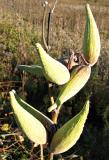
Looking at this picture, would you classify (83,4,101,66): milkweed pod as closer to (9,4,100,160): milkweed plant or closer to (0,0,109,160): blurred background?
(9,4,100,160): milkweed plant

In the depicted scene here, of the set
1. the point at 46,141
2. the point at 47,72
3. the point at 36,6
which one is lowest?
the point at 36,6

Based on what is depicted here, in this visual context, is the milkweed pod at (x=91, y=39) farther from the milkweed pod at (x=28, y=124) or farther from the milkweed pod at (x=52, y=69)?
the milkweed pod at (x=28, y=124)

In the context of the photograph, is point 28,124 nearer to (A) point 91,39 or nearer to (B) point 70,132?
(B) point 70,132

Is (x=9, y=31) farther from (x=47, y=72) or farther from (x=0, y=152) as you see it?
(x=47, y=72)

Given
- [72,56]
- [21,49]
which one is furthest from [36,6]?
[72,56]

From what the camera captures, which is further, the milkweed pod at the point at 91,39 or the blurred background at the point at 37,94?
the blurred background at the point at 37,94

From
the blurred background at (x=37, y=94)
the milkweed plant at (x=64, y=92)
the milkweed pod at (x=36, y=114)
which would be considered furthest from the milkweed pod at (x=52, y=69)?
the blurred background at (x=37, y=94)

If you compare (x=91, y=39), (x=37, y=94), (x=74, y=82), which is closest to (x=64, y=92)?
(x=74, y=82)
